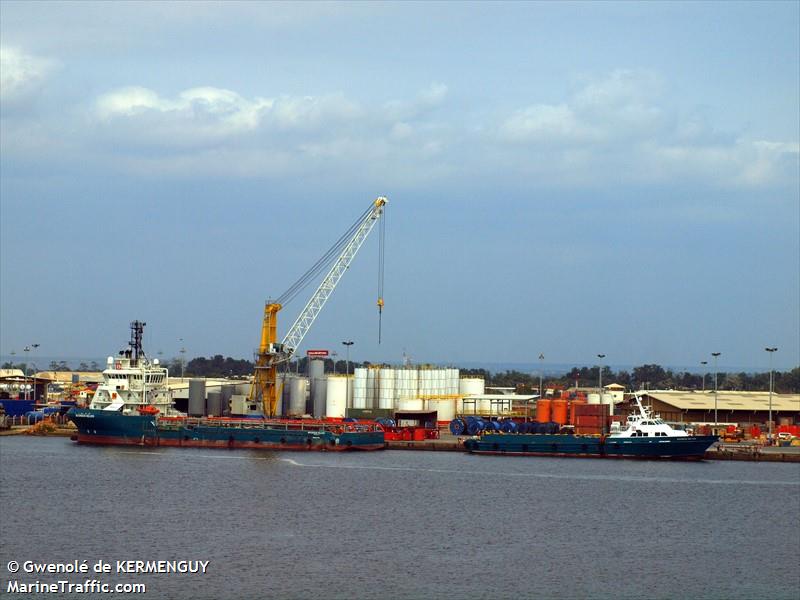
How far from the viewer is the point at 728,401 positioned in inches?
5020

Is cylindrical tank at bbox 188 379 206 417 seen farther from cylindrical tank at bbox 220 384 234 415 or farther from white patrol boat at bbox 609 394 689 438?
white patrol boat at bbox 609 394 689 438

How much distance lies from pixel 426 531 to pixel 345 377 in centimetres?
7116

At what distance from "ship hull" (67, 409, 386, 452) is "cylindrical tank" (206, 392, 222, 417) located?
811 inches

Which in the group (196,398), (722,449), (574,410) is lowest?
(722,449)

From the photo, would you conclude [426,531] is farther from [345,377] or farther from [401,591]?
[345,377]

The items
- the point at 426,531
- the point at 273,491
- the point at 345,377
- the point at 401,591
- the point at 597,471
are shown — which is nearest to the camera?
the point at 401,591

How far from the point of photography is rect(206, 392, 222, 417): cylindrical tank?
12912 cm

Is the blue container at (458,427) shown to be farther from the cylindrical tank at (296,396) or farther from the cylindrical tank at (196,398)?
the cylindrical tank at (196,398)

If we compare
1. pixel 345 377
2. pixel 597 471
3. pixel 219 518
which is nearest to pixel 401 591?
pixel 219 518

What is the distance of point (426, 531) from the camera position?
60656 millimetres

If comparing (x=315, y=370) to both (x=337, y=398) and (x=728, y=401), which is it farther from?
(x=728, y=401)

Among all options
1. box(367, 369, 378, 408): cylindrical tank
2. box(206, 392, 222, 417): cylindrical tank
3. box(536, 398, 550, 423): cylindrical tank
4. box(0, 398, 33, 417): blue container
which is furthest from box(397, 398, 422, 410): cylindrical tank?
box(0, 398, 33, 417): blue container

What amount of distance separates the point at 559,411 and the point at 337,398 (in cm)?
2488

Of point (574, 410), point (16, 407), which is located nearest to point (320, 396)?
point (574, 410)
